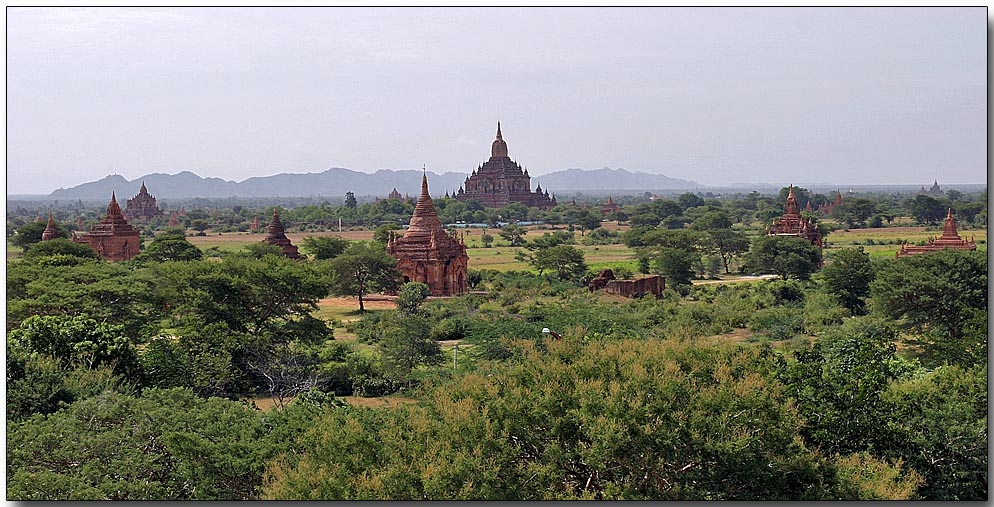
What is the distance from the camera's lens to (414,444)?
24.8 feet

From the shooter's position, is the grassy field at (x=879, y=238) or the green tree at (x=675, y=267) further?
the grassy field at (x=879, y=238)

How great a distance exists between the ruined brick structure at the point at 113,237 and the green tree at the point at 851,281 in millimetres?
18862

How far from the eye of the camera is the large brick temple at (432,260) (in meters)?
27.1

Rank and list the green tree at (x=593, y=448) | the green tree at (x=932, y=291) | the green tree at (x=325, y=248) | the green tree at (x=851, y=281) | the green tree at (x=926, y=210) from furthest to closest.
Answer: the green tree at (x=926, y=210) → the green tree at (x=325, y=248) → the green tree at (x=851, y=281) → the green tree at (x=932, y=291) → the green tree at (x=593, y=448)

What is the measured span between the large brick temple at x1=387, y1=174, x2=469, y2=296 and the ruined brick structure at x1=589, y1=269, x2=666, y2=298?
3549 millimetres

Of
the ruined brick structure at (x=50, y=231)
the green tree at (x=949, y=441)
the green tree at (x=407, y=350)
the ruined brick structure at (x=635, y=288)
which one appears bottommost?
the ruined brick structure at (x=635, y=288)

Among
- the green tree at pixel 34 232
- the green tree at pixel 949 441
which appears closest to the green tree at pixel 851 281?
the green tree at pixel 949 441

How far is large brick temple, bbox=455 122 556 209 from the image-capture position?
62250 millimetres

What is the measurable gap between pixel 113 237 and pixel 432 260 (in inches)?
378

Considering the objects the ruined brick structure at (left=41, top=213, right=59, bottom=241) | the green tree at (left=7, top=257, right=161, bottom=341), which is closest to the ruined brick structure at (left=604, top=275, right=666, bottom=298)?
the green tree at (left=7, top=257, right=161, bottom=341)

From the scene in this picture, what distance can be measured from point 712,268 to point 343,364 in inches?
836

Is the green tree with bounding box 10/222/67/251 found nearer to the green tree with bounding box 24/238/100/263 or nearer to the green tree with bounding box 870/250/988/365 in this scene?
the green tree with bounding box 24/238/100/263

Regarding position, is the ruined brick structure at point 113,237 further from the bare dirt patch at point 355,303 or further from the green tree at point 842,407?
the green tree at point 842,407

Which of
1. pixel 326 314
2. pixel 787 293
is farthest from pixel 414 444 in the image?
pixel 787 293
